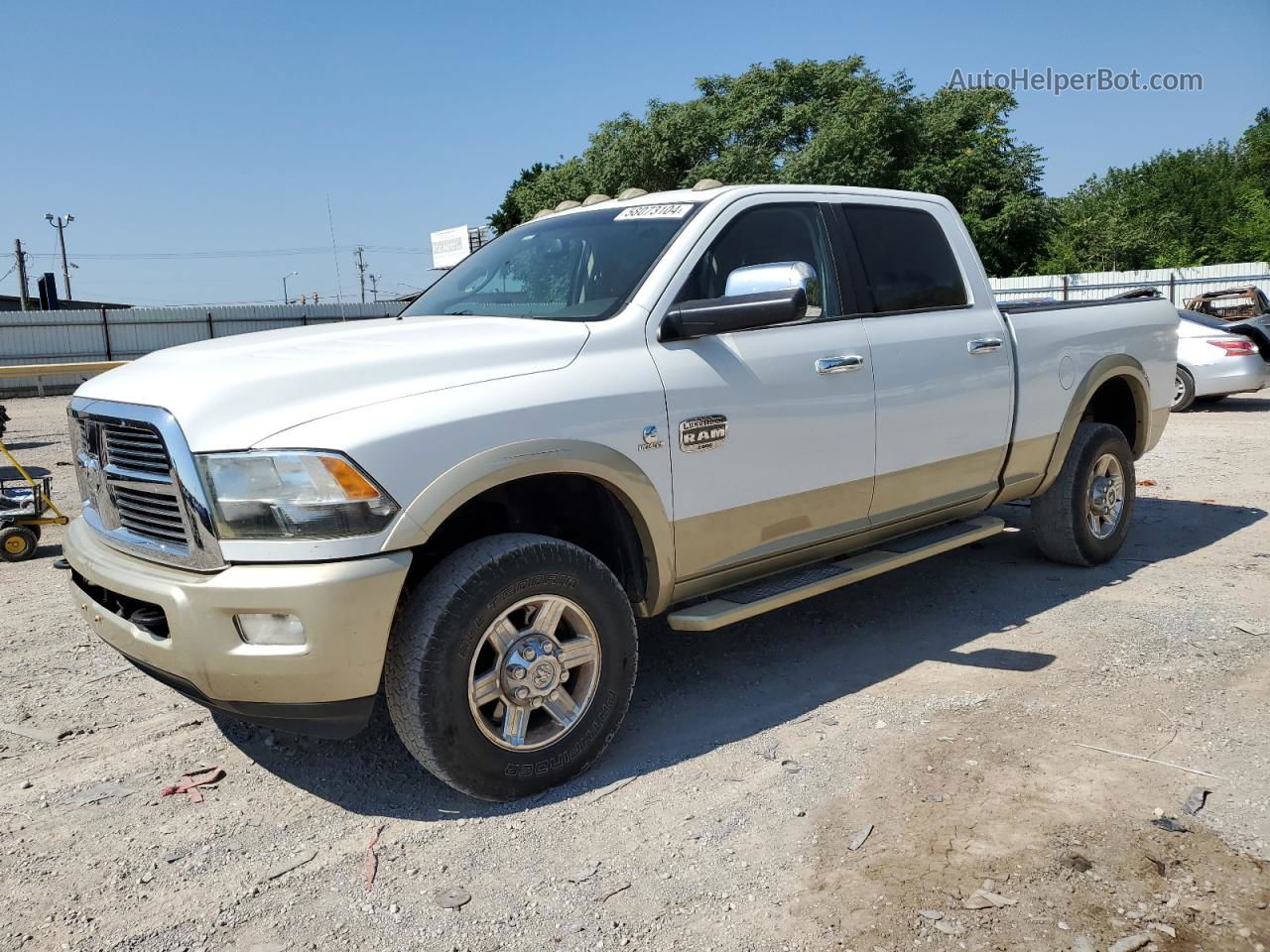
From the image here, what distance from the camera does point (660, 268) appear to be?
3.87 m

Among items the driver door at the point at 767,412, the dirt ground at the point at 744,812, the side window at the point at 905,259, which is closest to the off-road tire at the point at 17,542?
the dirt ground at the point at 744,812

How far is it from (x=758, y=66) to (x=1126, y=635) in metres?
41.9

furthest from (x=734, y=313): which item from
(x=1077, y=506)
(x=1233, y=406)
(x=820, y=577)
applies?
(x=1233, y=406)

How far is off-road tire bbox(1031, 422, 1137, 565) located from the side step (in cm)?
69

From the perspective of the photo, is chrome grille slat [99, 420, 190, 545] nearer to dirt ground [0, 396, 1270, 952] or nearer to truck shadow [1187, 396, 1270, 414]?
dirt ground [0, 396, 1270, 952]

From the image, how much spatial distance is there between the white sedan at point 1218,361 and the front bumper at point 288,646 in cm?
1279

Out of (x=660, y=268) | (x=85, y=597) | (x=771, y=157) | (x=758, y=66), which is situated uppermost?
(x=758, y=66)

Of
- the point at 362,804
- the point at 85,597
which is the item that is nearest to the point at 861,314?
the point at 362,804

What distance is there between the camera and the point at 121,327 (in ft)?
110

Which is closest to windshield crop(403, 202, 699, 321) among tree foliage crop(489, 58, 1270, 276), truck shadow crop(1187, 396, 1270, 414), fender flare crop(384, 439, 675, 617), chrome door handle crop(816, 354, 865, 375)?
fender flare crop(384, 439, 675, 617)

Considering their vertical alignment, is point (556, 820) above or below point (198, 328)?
below

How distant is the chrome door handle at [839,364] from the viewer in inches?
163

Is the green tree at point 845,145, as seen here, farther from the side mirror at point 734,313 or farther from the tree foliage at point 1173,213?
the side mirror at point 734,313

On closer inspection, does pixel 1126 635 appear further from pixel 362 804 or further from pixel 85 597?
pixel 85 597
